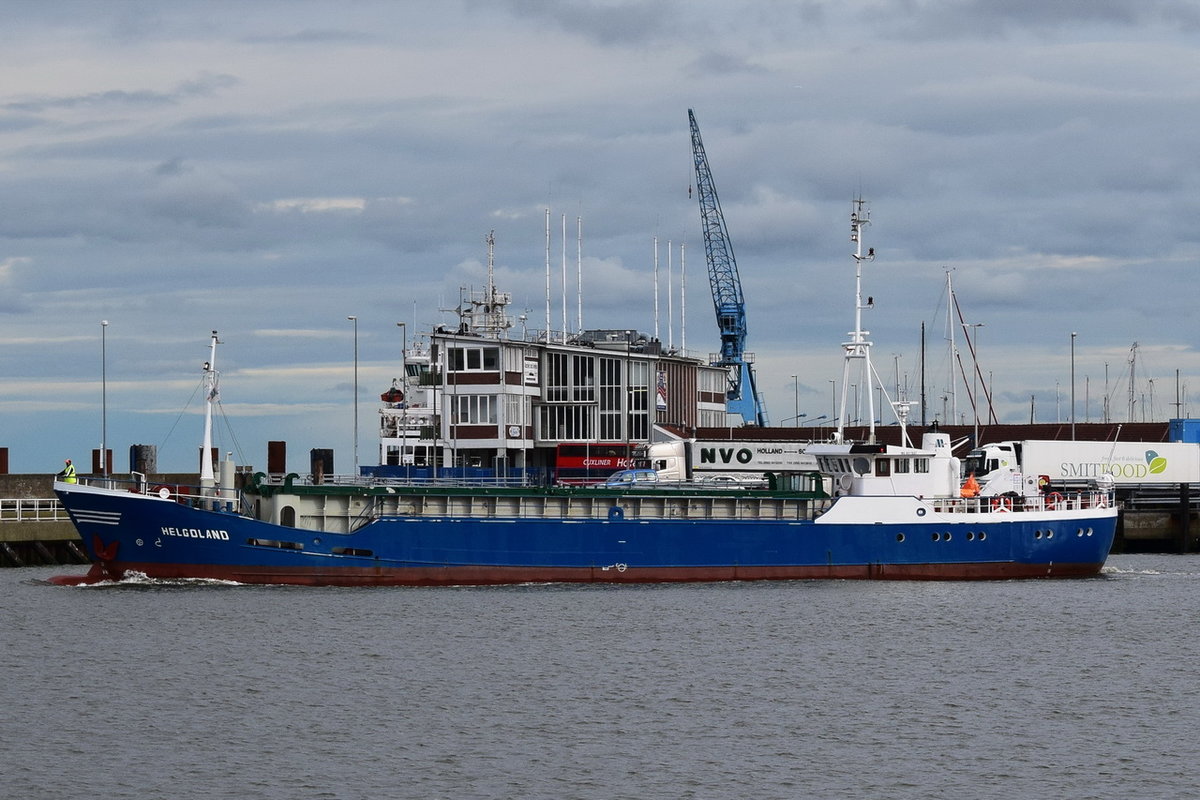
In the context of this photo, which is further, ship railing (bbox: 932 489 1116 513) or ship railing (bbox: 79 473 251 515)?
ship railing (bbox: 932 489 1116 513)

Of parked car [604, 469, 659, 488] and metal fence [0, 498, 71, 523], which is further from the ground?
parked car [604, 469, 659, 488]

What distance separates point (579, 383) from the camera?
98250 millimetres

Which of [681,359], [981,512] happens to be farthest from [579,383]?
[981,512]

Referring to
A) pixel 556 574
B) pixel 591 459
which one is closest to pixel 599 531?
pixel 556 574

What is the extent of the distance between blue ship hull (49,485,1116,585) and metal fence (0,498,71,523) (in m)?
13.7

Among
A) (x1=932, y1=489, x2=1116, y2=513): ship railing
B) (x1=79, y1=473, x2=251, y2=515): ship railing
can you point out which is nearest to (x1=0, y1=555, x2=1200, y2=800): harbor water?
(x1=79, y1=473, x2=251, y2=515): ship railing

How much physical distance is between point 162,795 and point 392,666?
13.8 m

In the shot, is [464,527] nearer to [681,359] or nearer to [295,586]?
[295,586]

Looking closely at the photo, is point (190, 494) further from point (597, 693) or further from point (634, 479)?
point (597, 693)

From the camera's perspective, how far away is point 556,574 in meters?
62.3

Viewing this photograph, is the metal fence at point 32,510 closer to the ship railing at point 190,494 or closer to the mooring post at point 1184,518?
the ship railing at point 190,494

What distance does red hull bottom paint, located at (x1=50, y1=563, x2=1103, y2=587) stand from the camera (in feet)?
197

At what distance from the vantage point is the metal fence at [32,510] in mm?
77688

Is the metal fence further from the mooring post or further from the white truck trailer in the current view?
the mooring post
